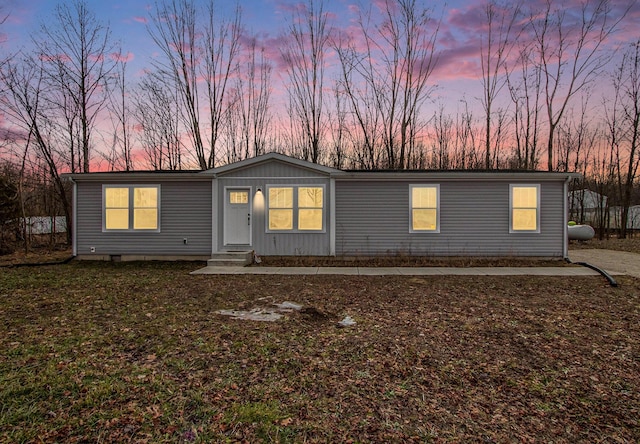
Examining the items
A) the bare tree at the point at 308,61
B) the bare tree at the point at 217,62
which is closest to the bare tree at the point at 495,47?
the bare tree at the point at 308,61

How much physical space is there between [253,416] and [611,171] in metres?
26.4

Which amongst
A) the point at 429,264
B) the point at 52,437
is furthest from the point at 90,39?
the point at 52,437

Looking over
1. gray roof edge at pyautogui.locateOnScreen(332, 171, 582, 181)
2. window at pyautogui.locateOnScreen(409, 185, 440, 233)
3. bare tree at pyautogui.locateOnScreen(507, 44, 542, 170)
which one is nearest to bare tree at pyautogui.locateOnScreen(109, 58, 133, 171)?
gray roof edge at pyautogui.locateOnScreen(332, 171, 582, 181)

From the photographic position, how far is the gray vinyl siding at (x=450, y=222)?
33.1 ft

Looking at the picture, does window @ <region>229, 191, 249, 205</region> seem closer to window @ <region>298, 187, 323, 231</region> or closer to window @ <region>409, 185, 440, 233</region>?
window @ <region>298, 187, 323, 231</region>

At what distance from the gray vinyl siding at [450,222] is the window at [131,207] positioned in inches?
229

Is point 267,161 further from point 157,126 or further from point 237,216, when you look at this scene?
point 157,126

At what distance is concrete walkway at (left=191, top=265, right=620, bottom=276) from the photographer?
27.9ft

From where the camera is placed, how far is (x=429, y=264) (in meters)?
9.91

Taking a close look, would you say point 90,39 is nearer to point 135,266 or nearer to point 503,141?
point 135,266

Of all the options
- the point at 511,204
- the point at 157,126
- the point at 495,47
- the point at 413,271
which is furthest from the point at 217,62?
the point at 511,204

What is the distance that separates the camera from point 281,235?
34.0 ft

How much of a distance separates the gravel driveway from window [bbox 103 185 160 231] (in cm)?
1318

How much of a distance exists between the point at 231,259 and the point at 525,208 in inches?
350
